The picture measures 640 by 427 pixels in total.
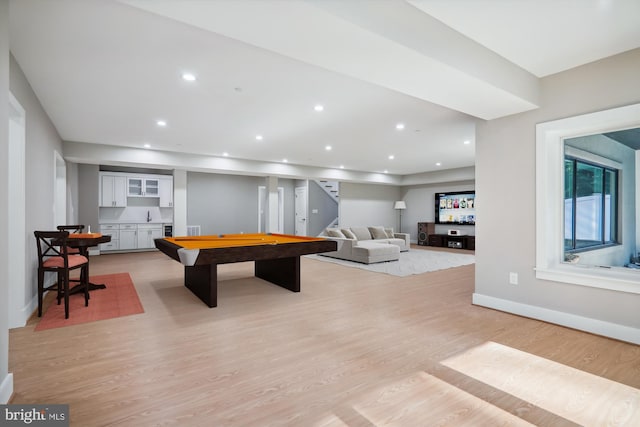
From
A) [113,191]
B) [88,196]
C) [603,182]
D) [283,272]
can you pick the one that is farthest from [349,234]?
[88,196]

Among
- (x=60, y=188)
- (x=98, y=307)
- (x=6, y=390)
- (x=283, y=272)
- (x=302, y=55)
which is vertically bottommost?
(x=98, y=307)

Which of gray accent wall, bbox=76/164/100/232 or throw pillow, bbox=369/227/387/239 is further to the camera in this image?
throw pillow, bbox=369/227/387/239

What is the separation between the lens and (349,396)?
1.83 meters

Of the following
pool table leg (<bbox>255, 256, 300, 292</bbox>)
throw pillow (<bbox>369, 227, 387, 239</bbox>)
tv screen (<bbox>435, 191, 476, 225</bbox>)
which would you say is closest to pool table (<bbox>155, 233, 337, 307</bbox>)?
pool table leg (<bbox>255, 256, 300, 292</bbox>)

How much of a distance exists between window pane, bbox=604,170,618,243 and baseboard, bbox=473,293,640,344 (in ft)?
3.36

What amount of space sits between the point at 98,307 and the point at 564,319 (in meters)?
4.91

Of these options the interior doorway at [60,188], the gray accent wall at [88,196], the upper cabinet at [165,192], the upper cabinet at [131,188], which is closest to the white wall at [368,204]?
the upper cabinet at [165,192]

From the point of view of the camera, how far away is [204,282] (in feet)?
12.5

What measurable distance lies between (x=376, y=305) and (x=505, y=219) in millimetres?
1729

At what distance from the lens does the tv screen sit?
32.3 feet

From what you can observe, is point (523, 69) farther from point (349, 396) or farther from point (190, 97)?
point (190, 97)

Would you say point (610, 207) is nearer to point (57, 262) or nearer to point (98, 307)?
point (98, 307)

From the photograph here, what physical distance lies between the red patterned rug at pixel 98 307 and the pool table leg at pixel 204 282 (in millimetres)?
659

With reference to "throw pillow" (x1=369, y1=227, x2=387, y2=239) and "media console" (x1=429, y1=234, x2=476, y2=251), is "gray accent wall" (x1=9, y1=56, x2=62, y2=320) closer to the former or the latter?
"throw pillow" (x1=369, y1=227, x2=387, y2=239)
